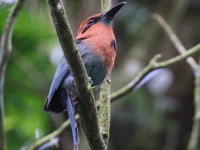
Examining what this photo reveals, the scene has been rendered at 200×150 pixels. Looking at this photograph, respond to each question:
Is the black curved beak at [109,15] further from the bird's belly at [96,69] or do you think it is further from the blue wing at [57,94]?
the blue wing at [57,94]

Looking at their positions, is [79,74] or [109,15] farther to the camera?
[109,15]

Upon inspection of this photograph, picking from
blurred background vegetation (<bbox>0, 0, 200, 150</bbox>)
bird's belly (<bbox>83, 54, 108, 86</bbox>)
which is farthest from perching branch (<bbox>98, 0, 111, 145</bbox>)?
blurred background vegetation (<bbox>0, 0, 200, 150</bbox>)

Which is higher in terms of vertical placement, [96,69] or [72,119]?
[96,69]

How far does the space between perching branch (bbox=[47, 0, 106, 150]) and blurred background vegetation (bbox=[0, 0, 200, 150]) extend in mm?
2184

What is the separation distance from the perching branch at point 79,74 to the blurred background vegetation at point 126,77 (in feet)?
7.16

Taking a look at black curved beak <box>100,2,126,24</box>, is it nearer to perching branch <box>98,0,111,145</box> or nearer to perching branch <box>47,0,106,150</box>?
perching branch <box>98,0,111,145</box>

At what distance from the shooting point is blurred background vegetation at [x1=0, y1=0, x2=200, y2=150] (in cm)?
476

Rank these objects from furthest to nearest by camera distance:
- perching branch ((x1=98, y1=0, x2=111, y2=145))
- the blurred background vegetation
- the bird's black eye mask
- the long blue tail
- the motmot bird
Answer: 1. the blurred background vegetation
2. the bird's black eye mask
3. the motmot bird
4. perching branch ((x1=98, y1=0, x2=111, y2=145))
5. the long blue tail

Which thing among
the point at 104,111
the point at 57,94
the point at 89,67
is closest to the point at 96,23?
the point at 89,67

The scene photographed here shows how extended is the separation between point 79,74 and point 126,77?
2862 mm

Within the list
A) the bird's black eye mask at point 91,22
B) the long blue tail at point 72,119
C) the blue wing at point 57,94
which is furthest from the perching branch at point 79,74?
the bird's black eye mask at point 91,22

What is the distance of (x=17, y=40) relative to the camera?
486 cm

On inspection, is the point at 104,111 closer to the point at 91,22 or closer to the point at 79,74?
the point at 79,74

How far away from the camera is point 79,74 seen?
2.21 meters
